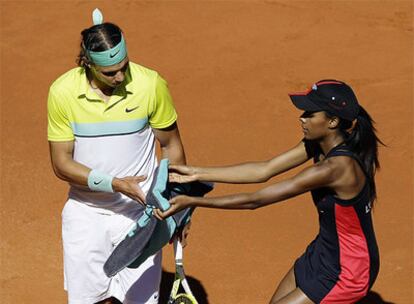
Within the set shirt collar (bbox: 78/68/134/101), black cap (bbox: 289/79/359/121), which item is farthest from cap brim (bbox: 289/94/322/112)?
shirt collar (bbox: 78/68/134/101)

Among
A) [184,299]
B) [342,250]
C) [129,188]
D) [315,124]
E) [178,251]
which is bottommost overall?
[184,299]

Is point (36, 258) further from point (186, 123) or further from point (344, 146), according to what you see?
point (344, 146)

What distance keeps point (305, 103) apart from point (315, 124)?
5.7 inches

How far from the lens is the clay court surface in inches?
322

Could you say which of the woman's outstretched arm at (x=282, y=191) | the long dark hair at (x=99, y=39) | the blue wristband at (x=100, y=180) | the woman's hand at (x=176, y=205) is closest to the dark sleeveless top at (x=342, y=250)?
the woman's outstretched arm at (x=282, y=191)

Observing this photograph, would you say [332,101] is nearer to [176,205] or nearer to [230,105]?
[176,205]

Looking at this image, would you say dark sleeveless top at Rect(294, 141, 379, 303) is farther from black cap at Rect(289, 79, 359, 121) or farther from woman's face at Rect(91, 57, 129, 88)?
Result: woman's face at Rect(91, 57, 129, 88)

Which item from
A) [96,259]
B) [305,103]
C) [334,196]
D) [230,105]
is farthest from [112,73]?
[230,105]

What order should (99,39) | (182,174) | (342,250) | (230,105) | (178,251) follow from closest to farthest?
(342,250), (99,39), (182,174), (178,251), (230,105)

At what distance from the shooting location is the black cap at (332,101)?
5.56 meters

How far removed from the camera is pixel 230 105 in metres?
10.8

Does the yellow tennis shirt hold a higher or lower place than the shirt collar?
lower

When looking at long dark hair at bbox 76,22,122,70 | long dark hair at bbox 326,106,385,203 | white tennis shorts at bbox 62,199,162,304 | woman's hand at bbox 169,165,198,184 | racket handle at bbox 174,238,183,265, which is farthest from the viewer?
racket handle at bbox 174,238,183,265

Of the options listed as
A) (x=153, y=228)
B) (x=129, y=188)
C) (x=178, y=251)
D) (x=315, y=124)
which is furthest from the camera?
(x=178, y=251)
